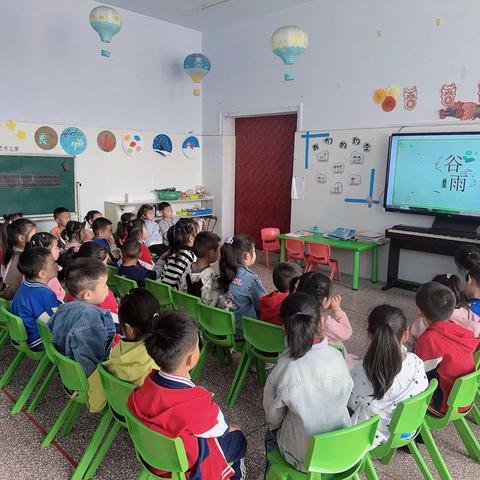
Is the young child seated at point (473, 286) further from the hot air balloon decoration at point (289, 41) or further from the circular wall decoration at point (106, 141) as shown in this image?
the circular wall decoration at point (106, 141)

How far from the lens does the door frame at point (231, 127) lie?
6324 mm

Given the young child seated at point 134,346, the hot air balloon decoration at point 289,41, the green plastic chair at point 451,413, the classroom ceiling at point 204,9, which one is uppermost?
the classroom ceiling at point 204,9

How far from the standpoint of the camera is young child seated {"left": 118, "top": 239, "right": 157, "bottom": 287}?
3.45 metres

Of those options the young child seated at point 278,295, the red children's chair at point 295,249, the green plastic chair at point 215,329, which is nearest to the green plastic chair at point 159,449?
the green plastic chair at point 215,329

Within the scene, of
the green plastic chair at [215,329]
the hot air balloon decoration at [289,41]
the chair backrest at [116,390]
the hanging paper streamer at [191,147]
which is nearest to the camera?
the chair backrest at [116,390]

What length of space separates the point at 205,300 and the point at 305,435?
1472mm

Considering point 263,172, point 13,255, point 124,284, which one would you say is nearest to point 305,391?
point 124,284

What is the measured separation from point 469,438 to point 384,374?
0.86 meters

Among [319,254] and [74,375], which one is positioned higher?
[74,375]

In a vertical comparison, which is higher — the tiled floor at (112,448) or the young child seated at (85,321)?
the young child seated at (85,321)

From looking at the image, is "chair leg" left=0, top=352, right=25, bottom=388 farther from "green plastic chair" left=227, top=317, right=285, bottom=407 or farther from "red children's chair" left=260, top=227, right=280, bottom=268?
→ "red children's chair" left=260, top=227, right=280, bottom=268

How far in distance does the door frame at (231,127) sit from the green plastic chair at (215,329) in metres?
4.16

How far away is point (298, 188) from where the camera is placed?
21.1ft

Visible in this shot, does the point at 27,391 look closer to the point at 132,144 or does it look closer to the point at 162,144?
the point at 132,144
